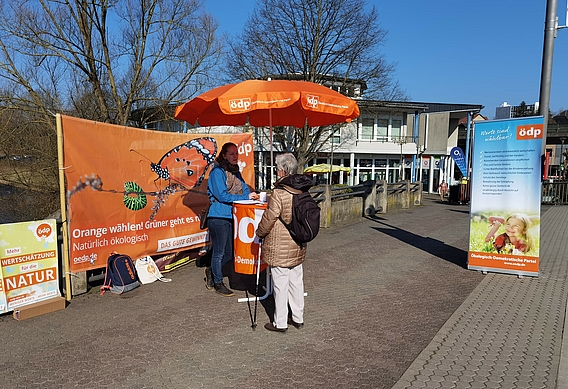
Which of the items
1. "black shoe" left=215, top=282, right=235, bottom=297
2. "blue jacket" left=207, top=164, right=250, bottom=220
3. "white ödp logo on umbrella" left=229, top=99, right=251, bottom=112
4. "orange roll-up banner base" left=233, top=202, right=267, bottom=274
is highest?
"white ödp logo on umbrella" left=229, top=99, right=251, bottom=112

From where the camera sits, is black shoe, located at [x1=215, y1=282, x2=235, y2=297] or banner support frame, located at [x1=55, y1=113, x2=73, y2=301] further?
black shoe, located at [x1=215, y1=282, x2=235, y2=297]

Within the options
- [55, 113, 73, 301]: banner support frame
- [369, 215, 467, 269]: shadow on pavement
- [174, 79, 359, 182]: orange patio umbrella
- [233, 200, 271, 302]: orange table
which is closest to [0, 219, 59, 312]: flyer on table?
[55, 113, 73, 301]: banner support frame

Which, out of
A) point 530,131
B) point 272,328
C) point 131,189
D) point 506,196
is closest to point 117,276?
point 131,189

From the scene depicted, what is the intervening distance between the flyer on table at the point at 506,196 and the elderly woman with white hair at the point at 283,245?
4042mm

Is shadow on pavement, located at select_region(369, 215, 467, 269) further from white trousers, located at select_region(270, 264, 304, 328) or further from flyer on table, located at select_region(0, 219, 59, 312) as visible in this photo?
flyer on table, located at select_region(0, 219, 59, 312)

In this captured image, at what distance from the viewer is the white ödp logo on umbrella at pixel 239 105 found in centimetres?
514

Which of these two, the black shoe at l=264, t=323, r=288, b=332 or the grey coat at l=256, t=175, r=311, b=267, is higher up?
the grey coat at l=256, t=175, r=311, b=267

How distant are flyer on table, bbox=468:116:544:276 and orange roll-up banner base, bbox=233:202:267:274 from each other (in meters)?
4.01

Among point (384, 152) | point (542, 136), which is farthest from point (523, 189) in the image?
point (384, 152)

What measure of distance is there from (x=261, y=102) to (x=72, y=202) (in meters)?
2.67

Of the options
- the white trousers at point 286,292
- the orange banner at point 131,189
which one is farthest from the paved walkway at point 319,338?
the orange banner at point 131,189

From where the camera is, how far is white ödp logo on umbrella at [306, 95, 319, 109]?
5246mm

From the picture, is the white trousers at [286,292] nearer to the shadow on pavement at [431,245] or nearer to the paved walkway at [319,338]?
the paved walkway at [319,338]

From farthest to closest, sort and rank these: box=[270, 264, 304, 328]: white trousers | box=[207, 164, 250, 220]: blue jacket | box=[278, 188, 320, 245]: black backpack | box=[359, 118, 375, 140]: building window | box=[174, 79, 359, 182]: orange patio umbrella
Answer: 1. box=[359, 118, 375, 140]: building window
2. box=[207, 164, 250, 220]: blue jacket
3. box=[174, 79, 359, 182]: orange patio umbrella
4. box=[270, 264, 304, 328]: white trousers
5. box=[278, 188, 320, 245]: black backpack
